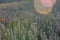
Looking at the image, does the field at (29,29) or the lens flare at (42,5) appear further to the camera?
the lens flare at (42,5)

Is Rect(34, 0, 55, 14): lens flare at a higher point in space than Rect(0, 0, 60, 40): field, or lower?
lower

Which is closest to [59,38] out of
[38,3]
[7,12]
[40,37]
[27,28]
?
[40,37]

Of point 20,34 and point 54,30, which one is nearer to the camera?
point 20,34

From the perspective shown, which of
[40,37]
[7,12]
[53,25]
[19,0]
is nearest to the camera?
[40,37]

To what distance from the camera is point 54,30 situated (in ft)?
8.34

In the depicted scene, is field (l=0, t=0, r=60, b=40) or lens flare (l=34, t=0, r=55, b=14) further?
lens flare (l=34, t=0, r=55, b=14)

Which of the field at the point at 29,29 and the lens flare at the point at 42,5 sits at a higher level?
the field at the point at 29,29

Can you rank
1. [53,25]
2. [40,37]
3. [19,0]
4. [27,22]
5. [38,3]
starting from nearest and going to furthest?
[40,37]
[27,22]
[53,25]
[19,0]
[38,3]

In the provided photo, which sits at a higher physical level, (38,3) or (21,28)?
(21,28)

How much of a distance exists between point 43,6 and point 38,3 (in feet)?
0.85

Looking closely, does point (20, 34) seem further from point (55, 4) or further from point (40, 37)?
point (55, 4)

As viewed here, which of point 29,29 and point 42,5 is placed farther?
point 42,5

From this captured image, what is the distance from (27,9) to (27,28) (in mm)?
2235

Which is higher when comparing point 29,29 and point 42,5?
point 29,29
